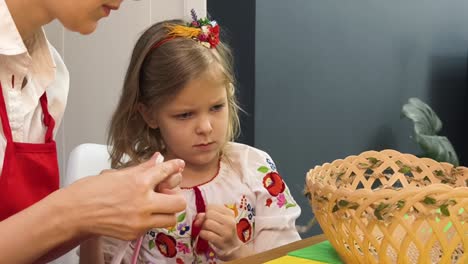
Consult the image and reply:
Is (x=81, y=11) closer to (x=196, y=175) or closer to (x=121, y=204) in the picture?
(x=121, y=204)

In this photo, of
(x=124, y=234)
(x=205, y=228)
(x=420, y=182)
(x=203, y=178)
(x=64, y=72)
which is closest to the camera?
(x=124, y=234)

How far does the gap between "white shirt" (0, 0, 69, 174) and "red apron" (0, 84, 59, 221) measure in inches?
0.7

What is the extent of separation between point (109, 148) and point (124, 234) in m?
0.69

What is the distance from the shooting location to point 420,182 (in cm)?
97

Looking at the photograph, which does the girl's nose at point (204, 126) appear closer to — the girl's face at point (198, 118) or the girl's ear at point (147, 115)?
the girl's face at point (198, 118)

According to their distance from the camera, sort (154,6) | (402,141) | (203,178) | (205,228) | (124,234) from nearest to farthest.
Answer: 1. (124,234)
2. (205,228)
3. (203,178)
4. (154,6)
5. (402,141)

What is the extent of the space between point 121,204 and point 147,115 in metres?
0.65

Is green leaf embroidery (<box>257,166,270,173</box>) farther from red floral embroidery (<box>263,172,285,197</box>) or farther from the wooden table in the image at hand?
the wooden table

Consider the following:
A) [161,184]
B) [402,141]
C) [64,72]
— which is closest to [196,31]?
[64,72]

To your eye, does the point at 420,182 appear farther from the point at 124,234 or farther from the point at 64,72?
the point at 64,72

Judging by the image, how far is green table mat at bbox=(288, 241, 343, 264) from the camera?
0.86 metres

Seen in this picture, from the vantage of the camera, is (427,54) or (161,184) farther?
(427,54)

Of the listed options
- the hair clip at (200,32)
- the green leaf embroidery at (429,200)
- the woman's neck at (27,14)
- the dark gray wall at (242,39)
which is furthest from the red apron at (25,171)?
the dark gray wall at (242,39)

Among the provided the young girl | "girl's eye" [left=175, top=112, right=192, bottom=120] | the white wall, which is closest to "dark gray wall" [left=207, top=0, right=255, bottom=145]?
the white wall
